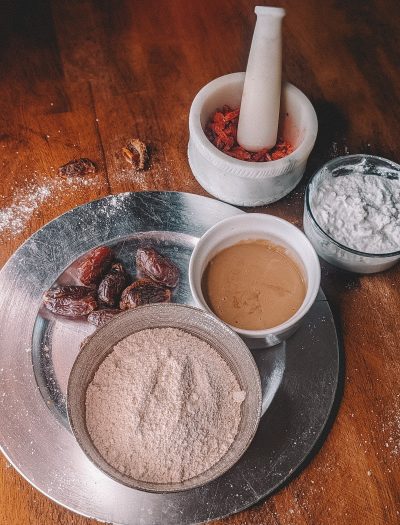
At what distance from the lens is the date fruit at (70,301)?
98 centimetres

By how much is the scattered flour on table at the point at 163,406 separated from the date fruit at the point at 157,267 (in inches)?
5.1

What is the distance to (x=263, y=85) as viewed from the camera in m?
1.03

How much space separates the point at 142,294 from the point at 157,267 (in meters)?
0.06

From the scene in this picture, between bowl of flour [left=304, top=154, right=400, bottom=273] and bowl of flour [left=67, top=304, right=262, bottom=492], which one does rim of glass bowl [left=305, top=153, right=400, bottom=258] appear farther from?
Answer: bowl of flour [left=67, top=304, right=262, bottom=492]

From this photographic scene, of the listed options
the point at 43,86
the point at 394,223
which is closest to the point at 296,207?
the point at 394,223

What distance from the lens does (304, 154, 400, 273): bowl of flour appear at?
1048 mm

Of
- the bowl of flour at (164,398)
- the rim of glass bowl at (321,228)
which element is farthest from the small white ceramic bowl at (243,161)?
the bowl of flour at (164,398)

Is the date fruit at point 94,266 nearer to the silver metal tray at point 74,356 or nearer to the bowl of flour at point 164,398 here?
the silver metal tray at point 74,356

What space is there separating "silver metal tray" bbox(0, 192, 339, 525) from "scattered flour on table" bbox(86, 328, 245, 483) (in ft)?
0.32

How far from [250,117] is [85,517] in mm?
702

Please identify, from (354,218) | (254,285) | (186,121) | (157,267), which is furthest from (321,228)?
(186,121)

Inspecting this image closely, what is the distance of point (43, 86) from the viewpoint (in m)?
1.28

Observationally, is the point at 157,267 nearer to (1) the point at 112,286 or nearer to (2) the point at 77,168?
(1) the point at 112,286

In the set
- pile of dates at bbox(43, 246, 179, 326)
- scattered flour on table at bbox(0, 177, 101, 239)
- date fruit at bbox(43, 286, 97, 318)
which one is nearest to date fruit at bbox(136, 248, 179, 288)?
pile of dates at bbox(43, 246, 179, 326)
